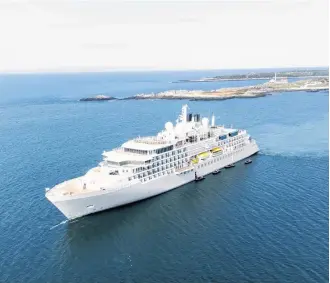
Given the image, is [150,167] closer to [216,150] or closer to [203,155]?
[203,155]

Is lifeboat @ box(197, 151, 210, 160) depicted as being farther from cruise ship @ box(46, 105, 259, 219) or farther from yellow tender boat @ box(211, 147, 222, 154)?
yellow tender boat @ box(211, 147, 222, 154)

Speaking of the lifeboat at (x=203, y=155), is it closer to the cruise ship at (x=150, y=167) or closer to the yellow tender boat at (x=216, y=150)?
the cruise ship at (x=150, y=167)

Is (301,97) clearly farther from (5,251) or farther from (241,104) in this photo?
(5,251)

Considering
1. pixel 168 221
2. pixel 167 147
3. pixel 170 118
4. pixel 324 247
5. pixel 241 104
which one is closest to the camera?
pixel 324 247

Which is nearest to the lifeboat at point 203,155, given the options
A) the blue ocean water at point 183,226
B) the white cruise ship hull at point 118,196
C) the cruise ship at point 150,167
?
the cruise ship at point 150,167


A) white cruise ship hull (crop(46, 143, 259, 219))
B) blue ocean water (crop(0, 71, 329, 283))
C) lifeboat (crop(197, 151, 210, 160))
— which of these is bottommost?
blue ocean water (crop(0, 71, 329, 283))

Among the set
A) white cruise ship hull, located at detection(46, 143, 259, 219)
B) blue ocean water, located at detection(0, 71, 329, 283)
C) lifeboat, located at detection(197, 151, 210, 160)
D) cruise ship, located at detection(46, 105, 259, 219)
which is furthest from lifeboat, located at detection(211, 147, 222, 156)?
blue ocean water, located at detection(0, 71, 329, 283)

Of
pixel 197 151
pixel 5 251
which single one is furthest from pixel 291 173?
pixel 5 251

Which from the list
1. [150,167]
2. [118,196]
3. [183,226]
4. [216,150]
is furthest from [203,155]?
[183,226]
